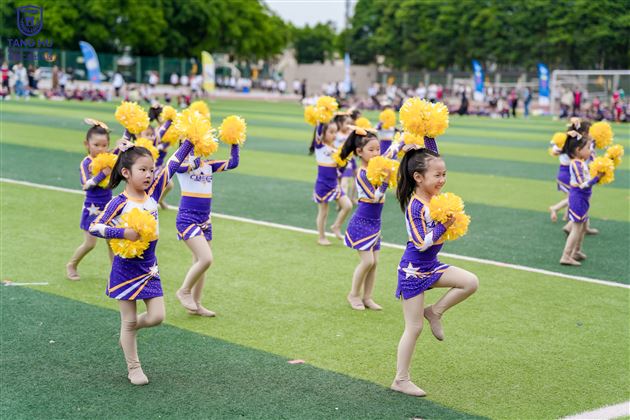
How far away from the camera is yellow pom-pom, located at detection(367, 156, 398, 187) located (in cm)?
725

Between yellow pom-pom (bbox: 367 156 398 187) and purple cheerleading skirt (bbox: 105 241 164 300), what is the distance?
7.67 ft

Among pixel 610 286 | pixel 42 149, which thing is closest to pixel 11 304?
pixel 610 286

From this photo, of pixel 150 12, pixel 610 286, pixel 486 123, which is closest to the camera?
pixel 610 286

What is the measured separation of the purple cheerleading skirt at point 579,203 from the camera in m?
9.52

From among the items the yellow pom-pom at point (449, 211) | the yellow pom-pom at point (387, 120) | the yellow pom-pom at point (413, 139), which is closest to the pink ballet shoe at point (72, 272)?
the yellow pom-pom at point (413, 139)

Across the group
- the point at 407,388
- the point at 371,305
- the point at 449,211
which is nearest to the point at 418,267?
the point at 449,211

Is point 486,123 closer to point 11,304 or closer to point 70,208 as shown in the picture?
point 70,208

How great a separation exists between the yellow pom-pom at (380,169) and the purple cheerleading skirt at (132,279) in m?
2.34

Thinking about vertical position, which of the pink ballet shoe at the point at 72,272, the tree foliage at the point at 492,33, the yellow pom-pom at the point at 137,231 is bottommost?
the pink ballet shoe at the point at 72,272

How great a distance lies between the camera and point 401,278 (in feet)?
18.6

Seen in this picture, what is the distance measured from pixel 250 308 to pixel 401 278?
239 cm

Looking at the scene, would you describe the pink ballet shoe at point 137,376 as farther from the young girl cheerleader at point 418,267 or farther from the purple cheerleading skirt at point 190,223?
the young girl cheerleader at point 418,267

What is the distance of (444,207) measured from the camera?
5242 mm

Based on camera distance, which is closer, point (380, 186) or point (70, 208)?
point (380, 186)
